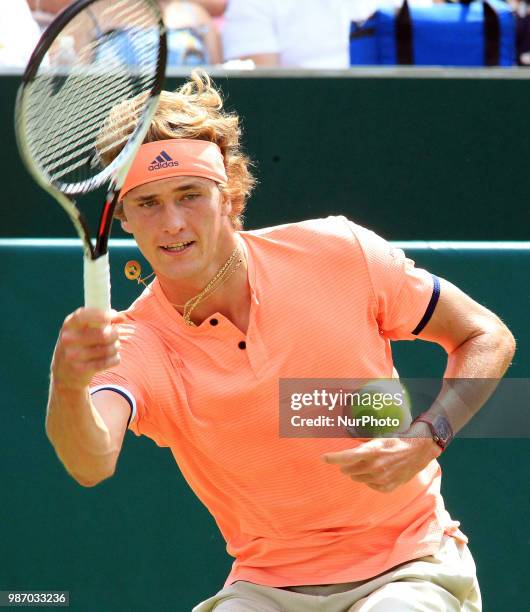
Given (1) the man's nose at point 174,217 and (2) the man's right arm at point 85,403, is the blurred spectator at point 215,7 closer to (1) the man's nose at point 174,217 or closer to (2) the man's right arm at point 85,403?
(1) the man's nose at point 174,217

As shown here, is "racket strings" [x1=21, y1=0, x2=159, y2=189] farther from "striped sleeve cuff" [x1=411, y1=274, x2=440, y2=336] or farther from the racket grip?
"striped sleeve cuff" [x1=411, y1=274, x2=440, y2=336]

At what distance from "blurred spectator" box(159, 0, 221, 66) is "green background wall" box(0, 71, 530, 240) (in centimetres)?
77

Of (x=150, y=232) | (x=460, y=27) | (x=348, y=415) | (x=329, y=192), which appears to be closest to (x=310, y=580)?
(x=348, y=415)

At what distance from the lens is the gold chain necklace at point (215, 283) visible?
2.54 m

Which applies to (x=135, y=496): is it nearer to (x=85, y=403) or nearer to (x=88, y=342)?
(x=85, y=403)

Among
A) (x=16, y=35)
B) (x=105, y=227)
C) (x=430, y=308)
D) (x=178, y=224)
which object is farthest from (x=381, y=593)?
(x=16, y=35)

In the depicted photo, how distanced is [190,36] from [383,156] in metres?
0.98

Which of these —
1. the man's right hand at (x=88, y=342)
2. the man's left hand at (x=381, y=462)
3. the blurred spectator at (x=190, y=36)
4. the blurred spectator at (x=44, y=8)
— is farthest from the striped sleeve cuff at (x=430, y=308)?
the blurred spectator at (x=44, y=8)

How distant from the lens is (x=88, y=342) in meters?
1.88

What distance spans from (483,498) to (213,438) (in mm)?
991

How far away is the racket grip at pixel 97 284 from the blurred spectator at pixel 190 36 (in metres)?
2.29

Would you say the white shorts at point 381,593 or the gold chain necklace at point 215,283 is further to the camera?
the gold chain necklace at point 215,283

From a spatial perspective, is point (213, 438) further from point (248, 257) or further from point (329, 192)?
point (329, 192)

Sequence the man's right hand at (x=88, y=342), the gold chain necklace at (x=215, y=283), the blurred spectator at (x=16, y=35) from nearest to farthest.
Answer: the man's right hand at (x=88, y=342) < the gold chain necklace at (x=215, y=283) < the blurred spectator at (x=16, y=35)
